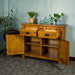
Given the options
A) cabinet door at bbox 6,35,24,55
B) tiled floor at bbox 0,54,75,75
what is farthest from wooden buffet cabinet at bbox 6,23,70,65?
tiled floor at bbox 0,54,75,75

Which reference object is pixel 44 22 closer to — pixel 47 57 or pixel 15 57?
pixel 47 57

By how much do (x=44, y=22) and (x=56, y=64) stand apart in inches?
48.2

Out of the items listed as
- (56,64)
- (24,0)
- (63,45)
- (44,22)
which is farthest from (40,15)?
(56,64)

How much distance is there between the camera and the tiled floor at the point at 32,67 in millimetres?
2874

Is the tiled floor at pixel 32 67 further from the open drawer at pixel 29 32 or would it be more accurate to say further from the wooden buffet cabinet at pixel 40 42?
the open drawer at pixel 29 32

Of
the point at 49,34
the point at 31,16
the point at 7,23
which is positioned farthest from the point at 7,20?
the point at 49,34

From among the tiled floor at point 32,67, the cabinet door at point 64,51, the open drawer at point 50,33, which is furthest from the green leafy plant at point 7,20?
the cabinet door at point 64,51

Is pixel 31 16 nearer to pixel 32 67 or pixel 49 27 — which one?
pixel 49 27

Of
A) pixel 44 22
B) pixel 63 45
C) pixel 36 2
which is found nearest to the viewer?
pixel 63 45

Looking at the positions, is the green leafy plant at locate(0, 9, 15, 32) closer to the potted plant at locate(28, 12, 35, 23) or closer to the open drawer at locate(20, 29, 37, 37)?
the potted plant at locate(28, 12, 35, 23)

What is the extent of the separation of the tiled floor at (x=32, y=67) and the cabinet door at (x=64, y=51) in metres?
0.22

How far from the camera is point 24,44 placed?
373cm

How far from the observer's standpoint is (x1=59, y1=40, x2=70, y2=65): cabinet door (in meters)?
2.92

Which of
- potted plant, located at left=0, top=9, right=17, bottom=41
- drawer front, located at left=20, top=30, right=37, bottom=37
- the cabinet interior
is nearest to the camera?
drawer front, located at left=20, top=30, right=37, bottom=37
